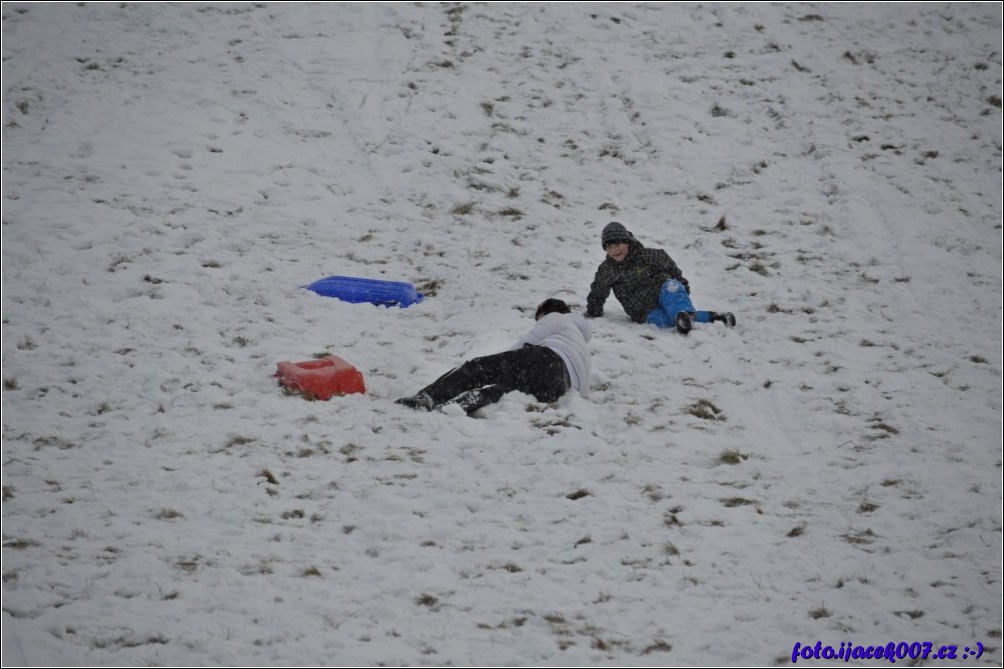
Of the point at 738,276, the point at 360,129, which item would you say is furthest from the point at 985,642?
the point at 360,129

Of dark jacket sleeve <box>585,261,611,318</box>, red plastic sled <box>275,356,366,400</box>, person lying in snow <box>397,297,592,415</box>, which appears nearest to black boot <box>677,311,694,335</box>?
dark jacket sleeve <box>585,261,611,318</box>

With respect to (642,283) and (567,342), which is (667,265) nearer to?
(642,283)

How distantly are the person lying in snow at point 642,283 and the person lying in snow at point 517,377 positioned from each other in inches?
64.1

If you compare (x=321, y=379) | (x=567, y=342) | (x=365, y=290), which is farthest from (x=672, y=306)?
(x=321, y=379)

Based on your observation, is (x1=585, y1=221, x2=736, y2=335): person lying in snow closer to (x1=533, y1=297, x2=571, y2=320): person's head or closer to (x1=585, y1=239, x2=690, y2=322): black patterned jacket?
(x1=585, y1=239, x2=690, y2=322): black patterned jacket

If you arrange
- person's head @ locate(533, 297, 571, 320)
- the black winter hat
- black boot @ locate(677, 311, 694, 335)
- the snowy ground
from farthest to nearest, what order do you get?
the black winter hat < black boot @ locate(677, 311, 694, 335) < person's head @ locate(533, 297, 571, 320) < the snowy ground

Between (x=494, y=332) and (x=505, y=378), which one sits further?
(x=494, y=332)

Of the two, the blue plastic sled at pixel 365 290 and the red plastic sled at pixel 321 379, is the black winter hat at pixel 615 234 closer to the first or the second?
the blue plastic sled at pixel 365 290

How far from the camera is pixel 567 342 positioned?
6.08m

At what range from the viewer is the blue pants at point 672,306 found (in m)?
7.42

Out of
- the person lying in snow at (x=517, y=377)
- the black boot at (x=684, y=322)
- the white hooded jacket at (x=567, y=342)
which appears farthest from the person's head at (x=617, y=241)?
the person lying in snow at (x=517, y=377)

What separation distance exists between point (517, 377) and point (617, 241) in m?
2.30

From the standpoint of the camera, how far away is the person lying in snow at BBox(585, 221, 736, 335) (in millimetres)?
7488

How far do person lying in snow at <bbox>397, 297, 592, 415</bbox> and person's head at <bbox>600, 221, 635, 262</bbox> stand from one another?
173 cm
